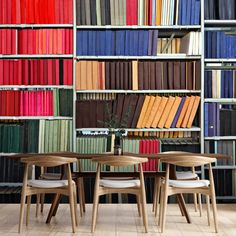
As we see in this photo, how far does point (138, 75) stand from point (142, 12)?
77 cm

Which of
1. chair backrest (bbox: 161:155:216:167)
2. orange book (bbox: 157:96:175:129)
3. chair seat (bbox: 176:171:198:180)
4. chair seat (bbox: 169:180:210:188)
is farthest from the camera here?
orange book (bbox: 157:96:175:129)

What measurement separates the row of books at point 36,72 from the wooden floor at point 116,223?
59.1 inches

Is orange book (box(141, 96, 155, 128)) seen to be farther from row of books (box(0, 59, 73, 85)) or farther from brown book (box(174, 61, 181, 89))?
row of books (box(0, 59, 73, 85))

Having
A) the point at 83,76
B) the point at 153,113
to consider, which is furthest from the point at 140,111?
the point at 83,76

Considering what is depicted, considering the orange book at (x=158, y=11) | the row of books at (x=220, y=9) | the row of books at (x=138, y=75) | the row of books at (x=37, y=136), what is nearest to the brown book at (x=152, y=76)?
the row of books at (x=138, y=75)

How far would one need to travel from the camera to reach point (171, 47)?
6.98 metres

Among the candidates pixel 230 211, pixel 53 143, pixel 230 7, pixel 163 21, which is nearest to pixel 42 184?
pixel 53 143

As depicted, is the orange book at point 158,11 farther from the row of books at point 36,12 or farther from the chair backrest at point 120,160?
the chair backrest at point 120,160

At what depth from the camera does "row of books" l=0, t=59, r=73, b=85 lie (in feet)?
22.0

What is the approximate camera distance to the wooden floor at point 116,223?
198 inches

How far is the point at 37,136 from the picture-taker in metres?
6.68

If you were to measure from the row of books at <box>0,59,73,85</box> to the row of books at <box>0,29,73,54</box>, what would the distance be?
13 cm

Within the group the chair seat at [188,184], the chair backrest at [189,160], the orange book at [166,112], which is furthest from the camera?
the orange book at [166,112]

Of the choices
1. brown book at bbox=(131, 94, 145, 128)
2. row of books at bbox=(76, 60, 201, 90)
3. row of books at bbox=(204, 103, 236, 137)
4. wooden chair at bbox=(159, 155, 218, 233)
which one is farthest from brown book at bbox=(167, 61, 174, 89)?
wooden chair at bbox=(159, 155, 218, 233)
